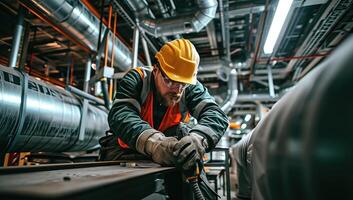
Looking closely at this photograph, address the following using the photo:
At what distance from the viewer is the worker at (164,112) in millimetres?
977

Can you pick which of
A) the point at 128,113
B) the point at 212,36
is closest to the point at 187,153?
the point at 128,113

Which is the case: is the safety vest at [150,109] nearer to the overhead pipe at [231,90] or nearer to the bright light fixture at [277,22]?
the bright light fixture at [277,22]

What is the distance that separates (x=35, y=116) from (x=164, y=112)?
85cm

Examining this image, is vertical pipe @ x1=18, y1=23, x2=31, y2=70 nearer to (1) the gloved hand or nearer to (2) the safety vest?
(2) the safety vest

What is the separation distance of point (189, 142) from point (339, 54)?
25.7 inches

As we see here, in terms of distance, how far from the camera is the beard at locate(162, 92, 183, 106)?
1.29 meters

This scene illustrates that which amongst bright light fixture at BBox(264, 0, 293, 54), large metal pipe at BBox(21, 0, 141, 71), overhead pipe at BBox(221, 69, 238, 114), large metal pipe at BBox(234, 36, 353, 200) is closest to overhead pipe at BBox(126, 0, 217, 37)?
large metal pipe at BBox(21, 0, 141, 71)

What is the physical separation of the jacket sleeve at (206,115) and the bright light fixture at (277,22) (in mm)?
1112

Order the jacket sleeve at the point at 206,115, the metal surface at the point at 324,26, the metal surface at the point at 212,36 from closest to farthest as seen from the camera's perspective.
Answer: the jacket sleeve at the point at 206,115 < the metal surface at the point at 324,26 < the metal surface at the point at 212,36

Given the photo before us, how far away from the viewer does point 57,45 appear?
3545 millimetres

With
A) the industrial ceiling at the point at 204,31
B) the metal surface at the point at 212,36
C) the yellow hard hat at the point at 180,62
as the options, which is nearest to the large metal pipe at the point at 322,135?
the yellow hard hat at the point at 180,62

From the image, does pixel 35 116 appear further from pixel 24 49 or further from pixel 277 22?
pixel 277 22

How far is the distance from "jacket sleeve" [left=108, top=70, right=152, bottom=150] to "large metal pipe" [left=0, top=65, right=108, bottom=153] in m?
0.60

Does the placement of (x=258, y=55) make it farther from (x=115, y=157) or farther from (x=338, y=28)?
(x=115, y=157)
